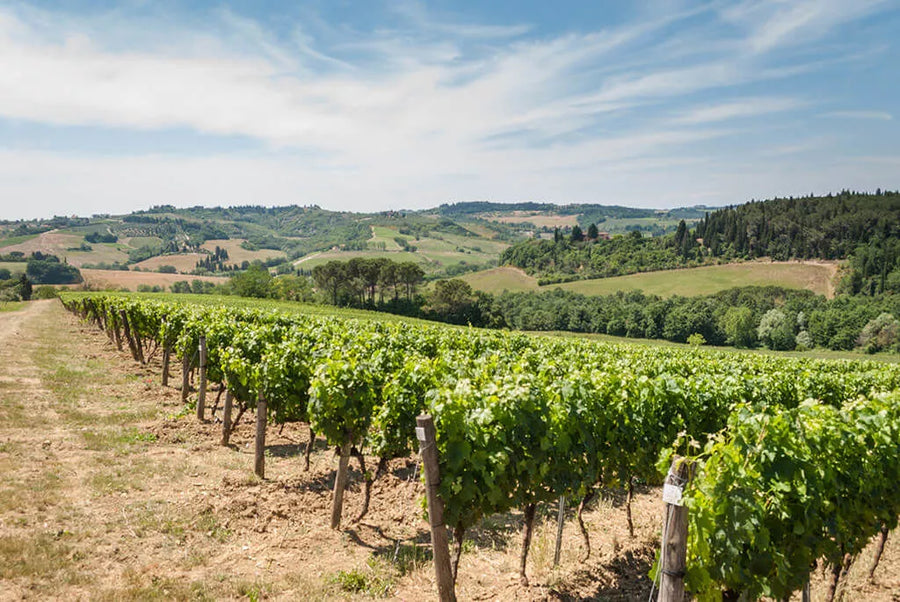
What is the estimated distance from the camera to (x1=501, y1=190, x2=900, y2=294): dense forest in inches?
4129

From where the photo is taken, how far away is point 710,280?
109 m

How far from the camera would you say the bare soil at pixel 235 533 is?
5.96 meters

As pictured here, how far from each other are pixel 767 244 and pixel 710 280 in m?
32.3

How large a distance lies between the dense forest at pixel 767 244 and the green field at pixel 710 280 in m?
6.26

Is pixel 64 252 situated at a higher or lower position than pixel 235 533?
higher

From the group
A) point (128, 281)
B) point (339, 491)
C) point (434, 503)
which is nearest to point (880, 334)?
point (339, 491)

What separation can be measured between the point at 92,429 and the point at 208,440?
9.23 ft

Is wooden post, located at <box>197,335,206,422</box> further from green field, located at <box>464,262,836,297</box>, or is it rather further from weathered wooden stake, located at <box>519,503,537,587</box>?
green field, located at <box>464,262,836,297</box>

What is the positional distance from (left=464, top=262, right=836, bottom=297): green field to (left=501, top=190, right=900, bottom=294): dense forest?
626cm

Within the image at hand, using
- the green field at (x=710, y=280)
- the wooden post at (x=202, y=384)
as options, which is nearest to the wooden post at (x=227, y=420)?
the wooden post at (x=202, y=384)

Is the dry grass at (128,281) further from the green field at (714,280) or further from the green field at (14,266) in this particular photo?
the green field at (714,280)

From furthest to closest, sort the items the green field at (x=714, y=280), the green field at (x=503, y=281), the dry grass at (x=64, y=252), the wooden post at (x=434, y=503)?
1. the dry grass at (x=64, y=252)
2. the green field at (x=503, y=281)
3. the green field at (x=714, y=280)
4. the wooden post at (x=434, y=503)

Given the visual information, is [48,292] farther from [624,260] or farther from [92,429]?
[624,260]

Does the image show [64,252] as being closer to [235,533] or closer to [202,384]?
[202,384]
